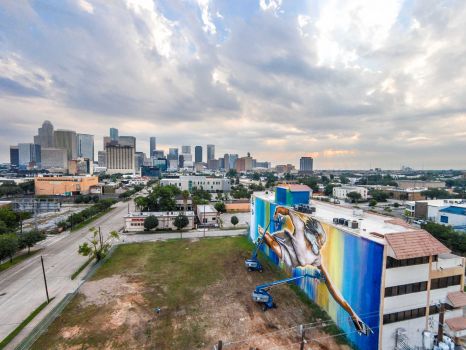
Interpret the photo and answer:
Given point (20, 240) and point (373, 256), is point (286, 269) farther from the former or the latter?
point (20, 240)

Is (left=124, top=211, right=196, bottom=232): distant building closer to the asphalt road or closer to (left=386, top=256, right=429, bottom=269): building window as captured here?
the asphalt road

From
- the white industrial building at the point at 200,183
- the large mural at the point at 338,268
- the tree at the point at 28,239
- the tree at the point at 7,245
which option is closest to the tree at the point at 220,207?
the large mural at the point at 338,268

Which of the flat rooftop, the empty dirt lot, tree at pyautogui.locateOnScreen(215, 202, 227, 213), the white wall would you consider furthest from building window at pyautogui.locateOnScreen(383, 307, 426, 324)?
tree at pyautogui.locateOnScreen(215, 202, 227, 213)

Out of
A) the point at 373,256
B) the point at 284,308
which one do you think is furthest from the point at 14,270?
the point at 373,256

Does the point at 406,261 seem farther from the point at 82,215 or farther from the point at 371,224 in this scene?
the point at 82,215

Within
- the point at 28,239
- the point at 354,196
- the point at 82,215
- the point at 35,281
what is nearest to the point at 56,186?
Result: the point at 82,215

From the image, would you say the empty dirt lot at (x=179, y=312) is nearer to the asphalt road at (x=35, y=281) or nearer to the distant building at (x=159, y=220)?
the asphalt road at (x=35, y=281)
